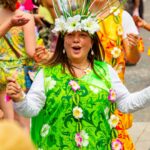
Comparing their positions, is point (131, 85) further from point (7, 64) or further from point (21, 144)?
point (21, 144)

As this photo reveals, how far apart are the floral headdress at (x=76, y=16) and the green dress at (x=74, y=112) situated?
0.28 m

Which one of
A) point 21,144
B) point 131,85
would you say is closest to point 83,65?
point 21,144

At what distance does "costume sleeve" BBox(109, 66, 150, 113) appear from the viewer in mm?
3895

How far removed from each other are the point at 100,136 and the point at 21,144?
260 centimetres

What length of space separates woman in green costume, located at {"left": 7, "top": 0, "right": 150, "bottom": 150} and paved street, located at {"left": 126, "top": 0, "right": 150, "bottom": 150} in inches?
110

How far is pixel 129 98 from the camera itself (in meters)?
3.97

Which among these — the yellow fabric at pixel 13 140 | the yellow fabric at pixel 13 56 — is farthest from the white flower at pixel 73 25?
the yellow fabric at pixel 13 140

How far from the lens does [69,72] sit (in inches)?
159

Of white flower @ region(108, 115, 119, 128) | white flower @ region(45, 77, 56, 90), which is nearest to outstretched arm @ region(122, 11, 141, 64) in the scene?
white flower @ region(108, 115, 119, 128)

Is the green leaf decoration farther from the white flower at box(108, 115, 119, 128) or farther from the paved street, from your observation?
the paved street

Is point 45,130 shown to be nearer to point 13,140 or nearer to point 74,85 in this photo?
point 74,85

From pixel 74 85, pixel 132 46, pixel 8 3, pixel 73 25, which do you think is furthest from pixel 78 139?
pixel 8 3

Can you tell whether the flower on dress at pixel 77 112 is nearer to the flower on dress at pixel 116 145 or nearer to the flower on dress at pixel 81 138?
the flower on dress at pixel 81 138

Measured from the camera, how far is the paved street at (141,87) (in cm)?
703
